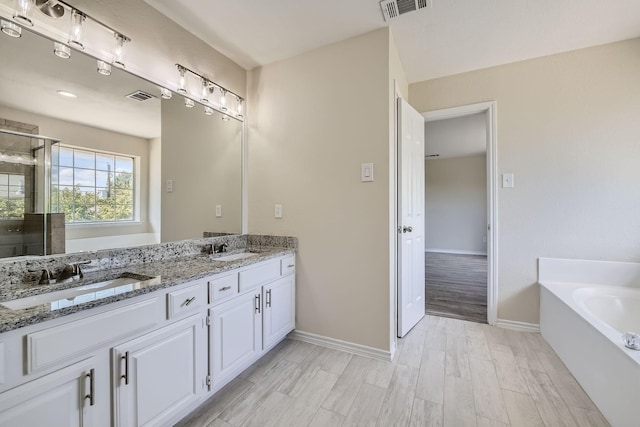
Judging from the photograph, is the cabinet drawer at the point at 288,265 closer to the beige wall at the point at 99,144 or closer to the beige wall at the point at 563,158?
the beige wall at the point at 99,144

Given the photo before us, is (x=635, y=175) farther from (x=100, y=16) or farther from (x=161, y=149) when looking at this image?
(x=100, y=16)

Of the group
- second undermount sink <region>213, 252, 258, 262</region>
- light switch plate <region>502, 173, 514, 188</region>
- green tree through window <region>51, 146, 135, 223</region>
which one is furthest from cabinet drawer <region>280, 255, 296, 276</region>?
light switch plate <region>502, 173, 514, 188</region>

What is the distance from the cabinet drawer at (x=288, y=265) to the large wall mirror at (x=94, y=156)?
0.65m

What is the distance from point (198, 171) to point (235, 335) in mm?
1307

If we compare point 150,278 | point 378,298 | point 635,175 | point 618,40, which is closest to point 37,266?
point 150,278

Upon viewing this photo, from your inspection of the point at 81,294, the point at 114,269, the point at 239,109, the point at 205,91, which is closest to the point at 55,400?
the point at 81,294

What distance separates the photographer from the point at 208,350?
1521mm

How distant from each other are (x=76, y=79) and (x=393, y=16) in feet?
6.61

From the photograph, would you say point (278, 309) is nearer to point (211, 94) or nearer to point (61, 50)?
point (211, 94)

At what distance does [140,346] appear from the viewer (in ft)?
3.89

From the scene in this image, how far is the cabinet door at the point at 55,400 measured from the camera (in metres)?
0.84

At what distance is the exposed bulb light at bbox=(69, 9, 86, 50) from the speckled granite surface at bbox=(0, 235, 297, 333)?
3.63ft

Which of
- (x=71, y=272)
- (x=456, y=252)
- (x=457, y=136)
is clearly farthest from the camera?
(x=456, y=252)

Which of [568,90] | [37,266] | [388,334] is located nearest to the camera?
[37,266]
